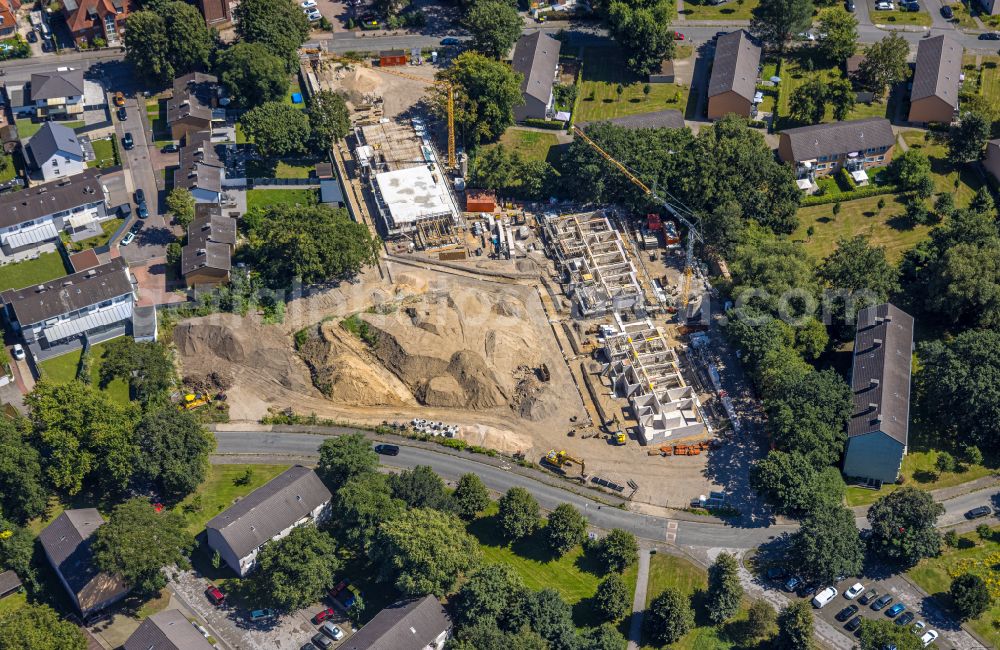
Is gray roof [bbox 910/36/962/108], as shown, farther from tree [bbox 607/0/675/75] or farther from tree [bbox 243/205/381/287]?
tree [bbox 243/205/381/287]

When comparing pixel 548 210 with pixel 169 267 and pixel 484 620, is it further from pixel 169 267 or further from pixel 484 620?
pixel 484 620

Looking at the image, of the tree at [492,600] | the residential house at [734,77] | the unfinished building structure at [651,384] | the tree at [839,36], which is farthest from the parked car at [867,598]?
the tree at [839,36]

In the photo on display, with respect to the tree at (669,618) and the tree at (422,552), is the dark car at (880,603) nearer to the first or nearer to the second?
the tree at (669,618)

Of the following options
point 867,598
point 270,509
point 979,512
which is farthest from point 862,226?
point 270,509

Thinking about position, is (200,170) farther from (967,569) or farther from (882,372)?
(967,569)

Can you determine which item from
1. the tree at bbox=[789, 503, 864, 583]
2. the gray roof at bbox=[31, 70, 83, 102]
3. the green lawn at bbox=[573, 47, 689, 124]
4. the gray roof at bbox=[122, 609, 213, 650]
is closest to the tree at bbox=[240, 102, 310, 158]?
the gray roof at bbox=[31, 70, 83, 102]

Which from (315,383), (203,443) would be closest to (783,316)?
(315,383)

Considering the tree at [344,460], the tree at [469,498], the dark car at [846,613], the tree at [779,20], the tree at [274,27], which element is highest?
the tree at [274,27]
